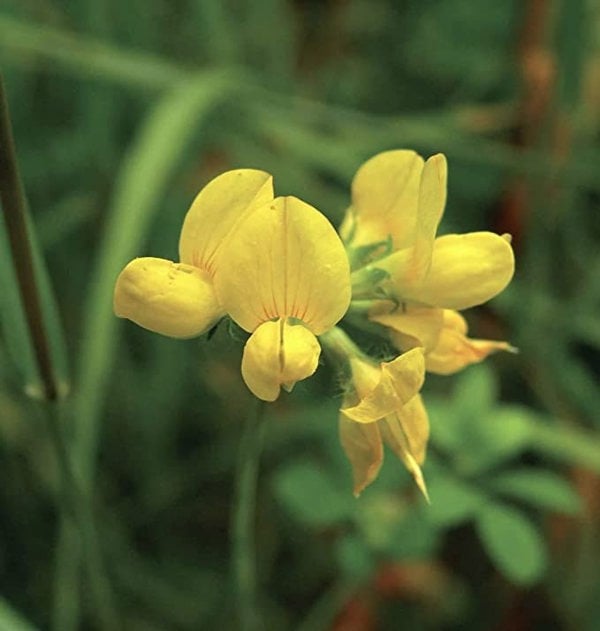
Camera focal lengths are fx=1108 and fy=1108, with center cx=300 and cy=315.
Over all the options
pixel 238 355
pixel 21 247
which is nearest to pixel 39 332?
pixel 21 247

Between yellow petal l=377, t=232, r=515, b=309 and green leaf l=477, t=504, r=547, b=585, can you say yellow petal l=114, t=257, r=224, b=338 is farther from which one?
green leaf l=477, t=504, r=547, b=585

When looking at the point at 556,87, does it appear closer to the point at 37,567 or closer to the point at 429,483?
the point at 429,483

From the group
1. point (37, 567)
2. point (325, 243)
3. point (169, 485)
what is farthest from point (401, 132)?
point (325, 243)

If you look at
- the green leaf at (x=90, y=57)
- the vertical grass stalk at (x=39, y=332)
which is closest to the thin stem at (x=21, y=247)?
the vertical grass stalk at (x=39, y=332)

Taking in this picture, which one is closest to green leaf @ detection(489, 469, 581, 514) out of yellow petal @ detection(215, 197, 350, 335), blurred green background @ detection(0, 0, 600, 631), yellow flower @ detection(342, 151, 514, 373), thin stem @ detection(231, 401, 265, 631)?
blurred green background @ detection(0, 0, 600, 631)

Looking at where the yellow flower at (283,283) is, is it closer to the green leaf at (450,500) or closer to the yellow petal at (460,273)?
the yellow petal at (460,273)
